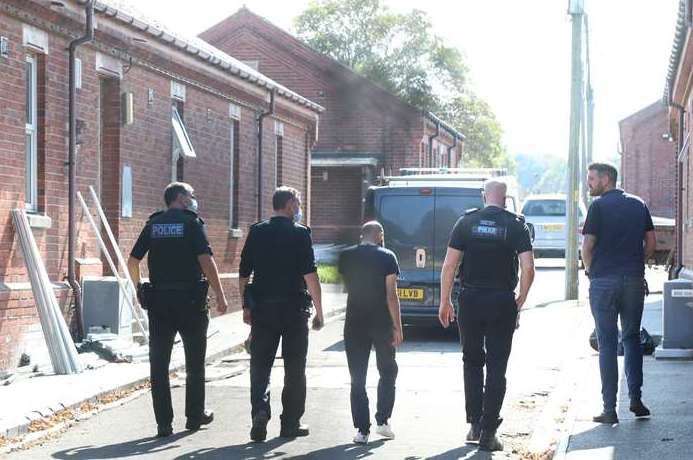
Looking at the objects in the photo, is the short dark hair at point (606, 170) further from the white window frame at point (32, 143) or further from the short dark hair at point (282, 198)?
the white window frame at point (32, 143)

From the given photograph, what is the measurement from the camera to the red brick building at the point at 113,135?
13109 millimetres

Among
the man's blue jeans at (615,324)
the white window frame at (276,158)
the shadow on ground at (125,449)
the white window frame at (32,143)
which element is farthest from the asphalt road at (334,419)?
the white window frame at (276,158)

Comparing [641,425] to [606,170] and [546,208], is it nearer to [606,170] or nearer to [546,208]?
[606,170]

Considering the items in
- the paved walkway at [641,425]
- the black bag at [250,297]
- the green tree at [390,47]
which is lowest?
the paved walkway at [641,425]

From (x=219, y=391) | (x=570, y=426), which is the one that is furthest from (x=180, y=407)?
(x=570, y=426)

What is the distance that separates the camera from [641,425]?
355 inches

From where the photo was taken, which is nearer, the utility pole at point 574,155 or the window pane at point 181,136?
the window pane at point 181,136

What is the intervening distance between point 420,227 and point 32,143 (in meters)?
5.94

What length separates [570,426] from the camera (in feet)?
30.0

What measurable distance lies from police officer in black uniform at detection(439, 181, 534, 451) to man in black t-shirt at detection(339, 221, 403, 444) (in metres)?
0.62

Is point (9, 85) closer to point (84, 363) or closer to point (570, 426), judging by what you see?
point (84, 363)

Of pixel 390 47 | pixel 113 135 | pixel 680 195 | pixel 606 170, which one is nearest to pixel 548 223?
pixel 680 195

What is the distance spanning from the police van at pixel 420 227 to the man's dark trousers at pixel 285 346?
8073 millimetres

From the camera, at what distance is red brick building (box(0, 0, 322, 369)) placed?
1311 centimetres
